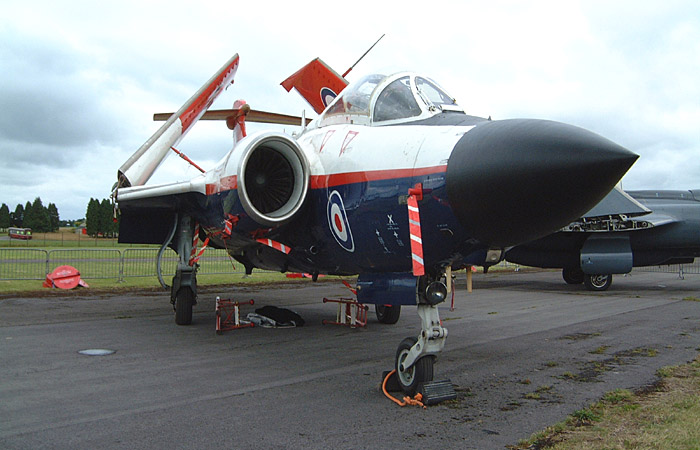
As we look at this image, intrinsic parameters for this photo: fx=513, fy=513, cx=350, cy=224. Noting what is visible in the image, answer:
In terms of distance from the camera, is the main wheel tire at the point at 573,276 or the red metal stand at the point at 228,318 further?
the main wheel tire at the point at 573,276

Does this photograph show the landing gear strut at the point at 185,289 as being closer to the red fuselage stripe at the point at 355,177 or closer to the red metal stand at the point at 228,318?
the red metal stand at the point at 228,318

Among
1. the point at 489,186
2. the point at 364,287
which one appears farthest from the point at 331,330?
the point at 489,186

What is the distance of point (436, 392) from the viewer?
4.69 m

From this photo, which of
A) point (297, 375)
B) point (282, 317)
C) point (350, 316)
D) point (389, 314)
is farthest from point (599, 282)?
point (297, 375)

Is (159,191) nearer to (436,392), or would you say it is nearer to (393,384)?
(393,384)

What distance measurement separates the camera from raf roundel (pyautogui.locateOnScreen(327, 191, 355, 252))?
5.38 m

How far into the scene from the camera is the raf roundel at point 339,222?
538 cm

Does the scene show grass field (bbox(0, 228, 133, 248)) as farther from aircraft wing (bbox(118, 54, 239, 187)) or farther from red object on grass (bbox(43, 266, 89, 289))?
aircraft wing (bbox(118, 54, 239, 187))

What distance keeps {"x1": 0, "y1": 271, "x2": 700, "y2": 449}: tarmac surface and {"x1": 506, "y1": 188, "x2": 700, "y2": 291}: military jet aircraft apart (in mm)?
4789

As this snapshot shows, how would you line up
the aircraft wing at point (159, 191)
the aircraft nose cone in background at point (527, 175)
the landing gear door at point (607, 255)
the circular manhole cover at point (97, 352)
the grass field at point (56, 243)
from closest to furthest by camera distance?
the aircraft nose cone in background at point (527, 175)
the circular manhole cover at point (97, 352)
the aircraft wing at point (159, 191)
the landing gear door at point (607, 255)
the grass field at point (56, 243)

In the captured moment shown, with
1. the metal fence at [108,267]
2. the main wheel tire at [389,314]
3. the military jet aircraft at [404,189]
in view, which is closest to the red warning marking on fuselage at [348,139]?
the military jet aircraft at [404,189]

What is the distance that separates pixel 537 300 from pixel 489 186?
11.5 m

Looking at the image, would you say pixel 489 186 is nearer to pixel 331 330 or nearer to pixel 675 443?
pixel 675 443

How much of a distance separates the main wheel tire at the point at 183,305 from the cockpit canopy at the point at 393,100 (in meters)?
4.89
